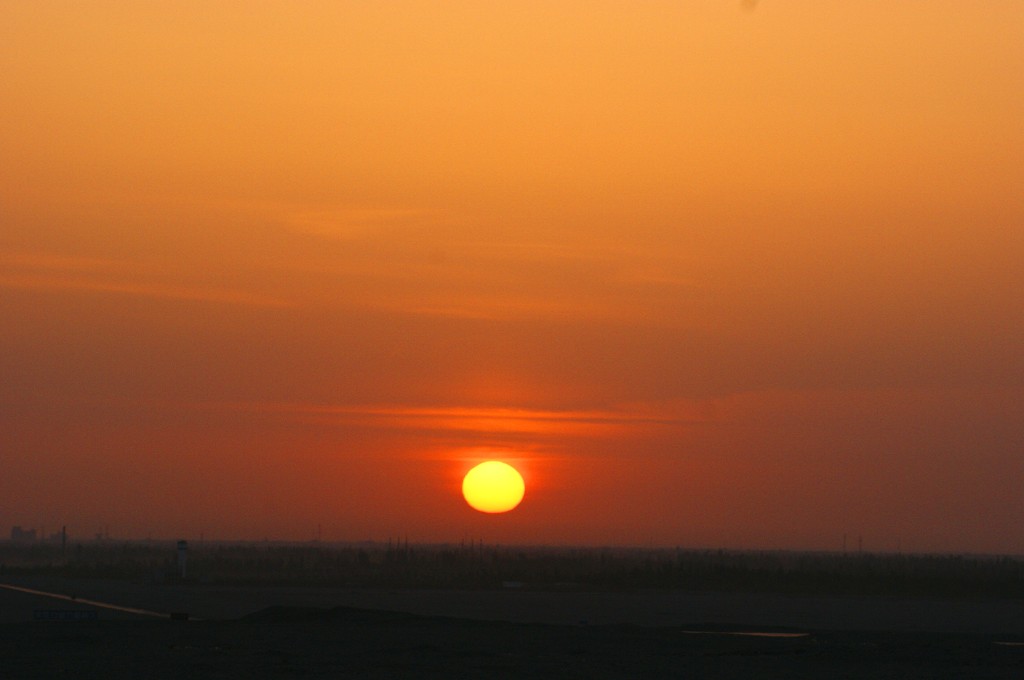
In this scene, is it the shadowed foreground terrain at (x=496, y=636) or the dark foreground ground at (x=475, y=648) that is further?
the shadowed foreground terrain at (x=496, y=636)

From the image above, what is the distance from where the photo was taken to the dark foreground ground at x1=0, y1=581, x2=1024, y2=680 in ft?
72.8

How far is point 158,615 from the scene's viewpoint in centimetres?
3634

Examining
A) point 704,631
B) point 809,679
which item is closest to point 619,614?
point 704,631

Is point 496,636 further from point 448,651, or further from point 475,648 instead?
point 448,651

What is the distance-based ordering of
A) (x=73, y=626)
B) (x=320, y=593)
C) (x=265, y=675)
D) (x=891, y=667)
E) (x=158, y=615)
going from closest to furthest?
(x=265, y=675) < (x=891, y=667) < (x=73, y=626) < (x=158, y=615) < (x=320, y=593)

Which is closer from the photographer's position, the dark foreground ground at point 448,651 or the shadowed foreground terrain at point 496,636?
the dark foreground ground at point 448,651

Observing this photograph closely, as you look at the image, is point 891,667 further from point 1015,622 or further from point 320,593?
point 320,593

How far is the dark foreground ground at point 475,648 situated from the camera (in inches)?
874

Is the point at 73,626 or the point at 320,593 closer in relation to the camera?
the point at 73,626

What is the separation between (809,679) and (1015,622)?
62.3ft

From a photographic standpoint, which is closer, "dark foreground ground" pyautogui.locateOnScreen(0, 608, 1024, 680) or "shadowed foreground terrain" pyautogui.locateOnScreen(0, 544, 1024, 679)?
"dark foreground ground" pyautogui.locateOnScreen(0, 608, 1024, 680)

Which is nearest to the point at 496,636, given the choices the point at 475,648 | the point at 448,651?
the point at 475,648

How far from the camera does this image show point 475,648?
2584 cm

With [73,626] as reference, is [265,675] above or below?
below
